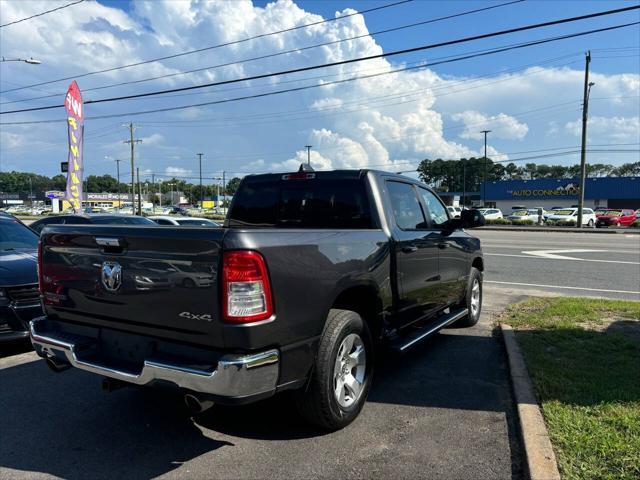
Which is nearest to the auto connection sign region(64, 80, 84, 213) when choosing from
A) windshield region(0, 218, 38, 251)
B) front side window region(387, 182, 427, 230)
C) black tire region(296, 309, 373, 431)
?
windshield region(0, 218, 38, 251)

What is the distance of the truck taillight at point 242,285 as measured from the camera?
2.83 m

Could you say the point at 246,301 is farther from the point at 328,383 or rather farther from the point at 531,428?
the point at 531,428

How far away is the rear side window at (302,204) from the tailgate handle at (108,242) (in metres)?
1.90

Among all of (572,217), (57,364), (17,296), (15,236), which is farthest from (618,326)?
(572,217)

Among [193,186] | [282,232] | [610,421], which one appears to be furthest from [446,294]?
[193,186]

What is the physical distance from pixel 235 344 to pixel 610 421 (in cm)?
275

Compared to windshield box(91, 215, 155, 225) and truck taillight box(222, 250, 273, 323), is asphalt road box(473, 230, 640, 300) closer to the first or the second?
windshield box(91, 215, 155, 225)

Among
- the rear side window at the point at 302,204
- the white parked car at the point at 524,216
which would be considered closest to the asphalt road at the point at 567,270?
the rear side window at the point at 302,204

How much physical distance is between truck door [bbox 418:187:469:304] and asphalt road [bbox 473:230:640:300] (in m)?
4.21

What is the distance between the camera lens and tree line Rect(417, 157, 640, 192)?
5251 inches

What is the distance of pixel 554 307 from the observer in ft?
24.2

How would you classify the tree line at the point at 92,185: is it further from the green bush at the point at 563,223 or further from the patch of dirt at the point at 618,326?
the patch of dirt at the point at 618,326

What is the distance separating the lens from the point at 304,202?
4.82 metres

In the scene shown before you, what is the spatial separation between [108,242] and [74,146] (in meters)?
14.2
